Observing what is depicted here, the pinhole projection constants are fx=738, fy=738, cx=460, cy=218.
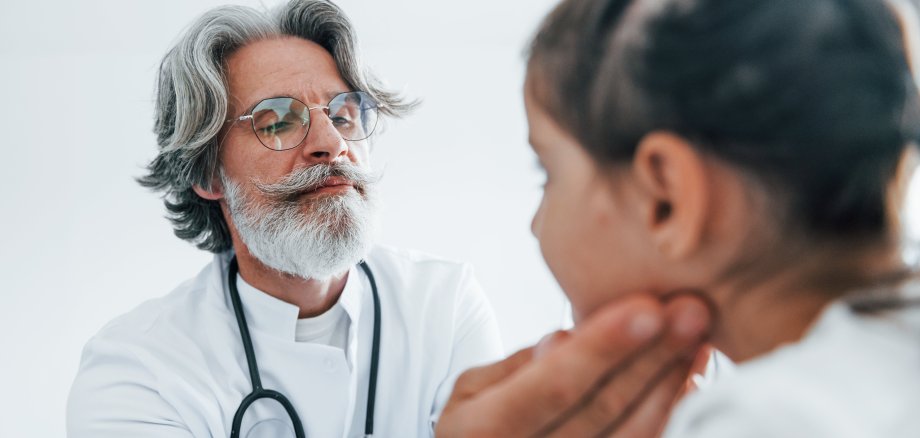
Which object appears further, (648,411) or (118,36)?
(118,36)

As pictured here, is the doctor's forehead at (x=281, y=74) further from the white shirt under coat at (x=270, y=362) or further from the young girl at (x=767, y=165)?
the young girl at (x=767, y=165)

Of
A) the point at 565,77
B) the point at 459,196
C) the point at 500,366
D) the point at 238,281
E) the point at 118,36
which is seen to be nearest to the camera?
the point at 565,77

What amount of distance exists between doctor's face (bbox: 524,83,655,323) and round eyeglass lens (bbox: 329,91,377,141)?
3.23 ft

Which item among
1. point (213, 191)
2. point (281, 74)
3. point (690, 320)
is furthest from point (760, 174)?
point (213, 191)

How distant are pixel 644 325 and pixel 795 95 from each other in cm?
22

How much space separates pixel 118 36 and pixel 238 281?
5.76ft

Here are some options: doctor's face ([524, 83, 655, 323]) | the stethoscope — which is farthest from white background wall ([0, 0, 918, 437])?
doctor's face ([524, 83, 655, 323])

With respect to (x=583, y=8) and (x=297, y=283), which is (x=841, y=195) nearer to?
(x=583, y=8)

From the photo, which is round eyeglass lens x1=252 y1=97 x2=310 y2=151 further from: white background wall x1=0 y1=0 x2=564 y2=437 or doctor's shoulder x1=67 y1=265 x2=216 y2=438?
white background wall x1=0 y1=0 x2=564 y2=437

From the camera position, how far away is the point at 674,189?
2.00 ft

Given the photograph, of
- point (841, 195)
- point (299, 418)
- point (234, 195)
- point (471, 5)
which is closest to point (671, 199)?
point (841, 195)

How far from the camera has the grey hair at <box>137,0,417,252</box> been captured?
165 centimetres

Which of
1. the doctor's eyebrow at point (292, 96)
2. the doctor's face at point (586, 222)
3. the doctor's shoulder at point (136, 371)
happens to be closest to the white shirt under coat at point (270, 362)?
the doctor's shoulder at point (136, 371)

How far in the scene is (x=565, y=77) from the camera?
2.23 feet
